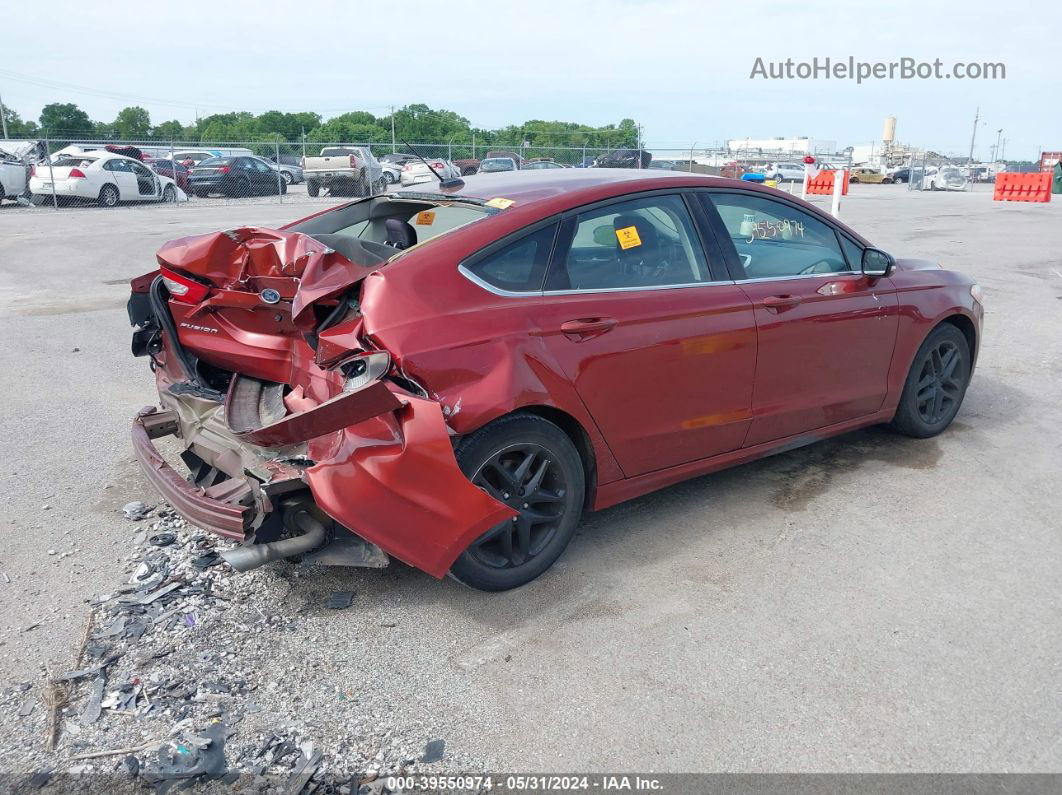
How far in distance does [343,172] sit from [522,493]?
83.5ft

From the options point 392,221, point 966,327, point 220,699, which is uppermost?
point 392,221

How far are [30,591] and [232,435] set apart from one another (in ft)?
3.41

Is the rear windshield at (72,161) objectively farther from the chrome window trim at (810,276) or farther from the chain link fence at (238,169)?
the chrome window trim at (810,276)

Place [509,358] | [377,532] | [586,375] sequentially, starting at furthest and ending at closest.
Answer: [586,375] < [509,358] < [377,532]

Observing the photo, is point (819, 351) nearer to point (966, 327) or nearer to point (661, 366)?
point (661, 366)

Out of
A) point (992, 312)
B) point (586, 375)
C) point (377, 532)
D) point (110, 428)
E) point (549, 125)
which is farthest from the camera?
point (549, 125)

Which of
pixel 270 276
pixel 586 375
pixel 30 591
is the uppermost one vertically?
pixel 270 276

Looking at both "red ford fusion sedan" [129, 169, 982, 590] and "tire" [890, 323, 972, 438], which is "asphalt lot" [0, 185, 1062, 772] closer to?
"tire" [890, 323, 972, 438]

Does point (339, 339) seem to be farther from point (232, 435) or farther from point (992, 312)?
point (992, 312)

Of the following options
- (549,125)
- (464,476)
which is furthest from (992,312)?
(549,125)

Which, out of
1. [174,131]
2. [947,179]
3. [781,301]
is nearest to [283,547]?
[781,301]

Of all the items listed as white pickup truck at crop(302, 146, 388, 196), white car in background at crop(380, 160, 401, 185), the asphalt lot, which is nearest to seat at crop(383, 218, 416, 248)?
the asphalt lot

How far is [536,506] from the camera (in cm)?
371

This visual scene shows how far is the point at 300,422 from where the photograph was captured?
10.3 ft
